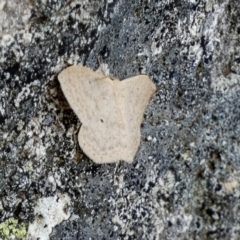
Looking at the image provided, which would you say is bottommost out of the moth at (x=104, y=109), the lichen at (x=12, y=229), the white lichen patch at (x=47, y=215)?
the lichen at (x=12, y=229)

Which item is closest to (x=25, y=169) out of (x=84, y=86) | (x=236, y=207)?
(x=84, y=86)

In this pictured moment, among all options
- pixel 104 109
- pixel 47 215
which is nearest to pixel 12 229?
pixel 47 215

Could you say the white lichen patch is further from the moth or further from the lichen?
the moth

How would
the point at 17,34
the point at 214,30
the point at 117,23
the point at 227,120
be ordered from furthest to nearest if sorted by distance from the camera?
1. the point at 227,120
2. the point at 214,30
3. the point at 117,23
4. the point at 17,34

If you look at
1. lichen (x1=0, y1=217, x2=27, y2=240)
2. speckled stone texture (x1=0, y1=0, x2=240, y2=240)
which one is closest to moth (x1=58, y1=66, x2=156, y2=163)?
speckled stone texture (x1=0, y1=0, x2=240, y2=240)

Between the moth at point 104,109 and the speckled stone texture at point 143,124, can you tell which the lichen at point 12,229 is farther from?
the moth at point 104,109

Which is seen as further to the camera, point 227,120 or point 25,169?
point 227,120

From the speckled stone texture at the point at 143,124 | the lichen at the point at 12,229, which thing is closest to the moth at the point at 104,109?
the speckled stone texture at the point at 143,124

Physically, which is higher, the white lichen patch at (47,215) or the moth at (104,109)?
the moth at (104,109)

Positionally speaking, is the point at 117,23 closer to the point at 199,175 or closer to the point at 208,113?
the point at 208,113
